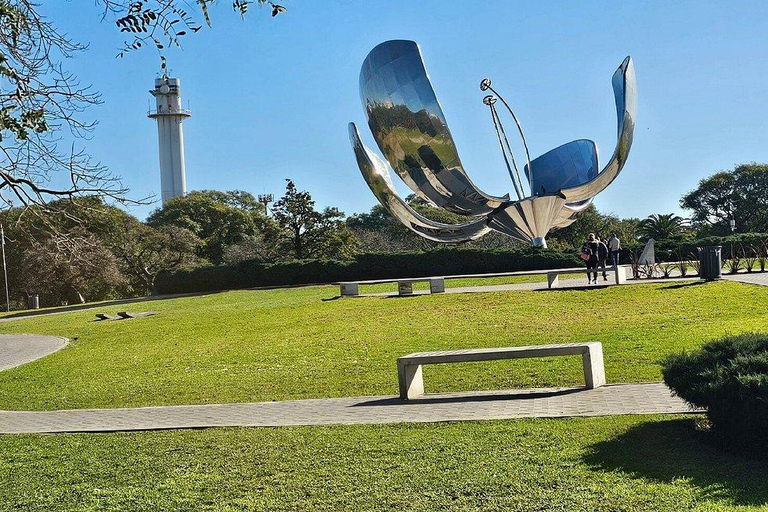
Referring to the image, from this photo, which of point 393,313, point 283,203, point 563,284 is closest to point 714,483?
point 393,313

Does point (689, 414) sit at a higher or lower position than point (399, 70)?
lower

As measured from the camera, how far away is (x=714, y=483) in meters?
5.51

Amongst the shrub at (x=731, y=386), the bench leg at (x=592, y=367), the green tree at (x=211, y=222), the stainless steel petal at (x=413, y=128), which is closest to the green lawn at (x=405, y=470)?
the shrub at (x=731, y=386)

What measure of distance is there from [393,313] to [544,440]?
13.5m

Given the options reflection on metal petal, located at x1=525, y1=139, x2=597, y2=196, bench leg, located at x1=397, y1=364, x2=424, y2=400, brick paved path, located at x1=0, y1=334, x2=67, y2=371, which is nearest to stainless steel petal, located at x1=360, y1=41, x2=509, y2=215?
reflection on metal petal, located at x1=525, y1=139, x2=597, y2=196

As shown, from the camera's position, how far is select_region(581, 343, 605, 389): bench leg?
30.8 ft

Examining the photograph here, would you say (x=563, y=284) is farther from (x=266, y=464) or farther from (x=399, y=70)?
(x=266, y=464)

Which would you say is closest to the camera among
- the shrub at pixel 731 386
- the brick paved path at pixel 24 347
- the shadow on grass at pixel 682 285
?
the shrub at pixel 731 386

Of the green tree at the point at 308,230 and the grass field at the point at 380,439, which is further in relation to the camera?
the green tree at the point at 308,230

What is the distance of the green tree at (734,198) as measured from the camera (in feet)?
199

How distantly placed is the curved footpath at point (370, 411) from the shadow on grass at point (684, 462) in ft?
2.80

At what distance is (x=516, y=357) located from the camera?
31.0 feet

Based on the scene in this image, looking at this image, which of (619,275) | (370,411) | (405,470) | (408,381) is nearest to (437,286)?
(619,275)

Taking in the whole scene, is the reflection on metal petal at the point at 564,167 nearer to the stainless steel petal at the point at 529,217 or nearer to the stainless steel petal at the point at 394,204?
the stainless steel petal at the point at 529,217
